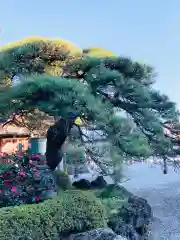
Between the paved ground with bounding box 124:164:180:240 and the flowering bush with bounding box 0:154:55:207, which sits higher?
the flowering bush with bounding box 0:154:55:207

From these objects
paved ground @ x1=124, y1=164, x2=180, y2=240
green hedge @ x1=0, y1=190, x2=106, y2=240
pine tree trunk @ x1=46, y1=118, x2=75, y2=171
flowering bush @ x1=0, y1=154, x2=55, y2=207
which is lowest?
paved ground @ x1=124, y1=164, x2=180, y2=240

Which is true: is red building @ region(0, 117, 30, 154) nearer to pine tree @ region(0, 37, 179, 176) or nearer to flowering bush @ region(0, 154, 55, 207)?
pine tree @ region(0, 37, 179, 176)

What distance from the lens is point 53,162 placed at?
19.0 ft

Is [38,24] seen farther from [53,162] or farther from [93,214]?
[93,214]

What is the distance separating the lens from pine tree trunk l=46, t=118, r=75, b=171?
5.23 meters

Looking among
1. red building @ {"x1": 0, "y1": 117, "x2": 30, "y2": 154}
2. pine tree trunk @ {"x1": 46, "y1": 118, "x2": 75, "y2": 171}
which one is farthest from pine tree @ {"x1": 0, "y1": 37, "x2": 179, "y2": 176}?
red building @ {"x1": 0, "y1": 117, "x2": 30, "y2": 154}

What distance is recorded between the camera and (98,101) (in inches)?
156

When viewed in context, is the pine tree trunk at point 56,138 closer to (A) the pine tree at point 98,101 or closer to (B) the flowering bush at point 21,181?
(A) the pine tree at point 98,101

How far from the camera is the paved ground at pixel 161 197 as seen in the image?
220 inches

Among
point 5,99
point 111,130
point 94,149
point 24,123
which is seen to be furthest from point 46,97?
point 24,123

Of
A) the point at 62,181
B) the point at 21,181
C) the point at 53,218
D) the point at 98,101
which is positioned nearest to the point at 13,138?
the point at 62,181

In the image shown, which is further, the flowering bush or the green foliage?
the green foliage

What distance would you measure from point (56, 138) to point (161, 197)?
453 centimetres

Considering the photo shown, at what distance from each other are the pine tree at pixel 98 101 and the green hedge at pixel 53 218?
78cm
